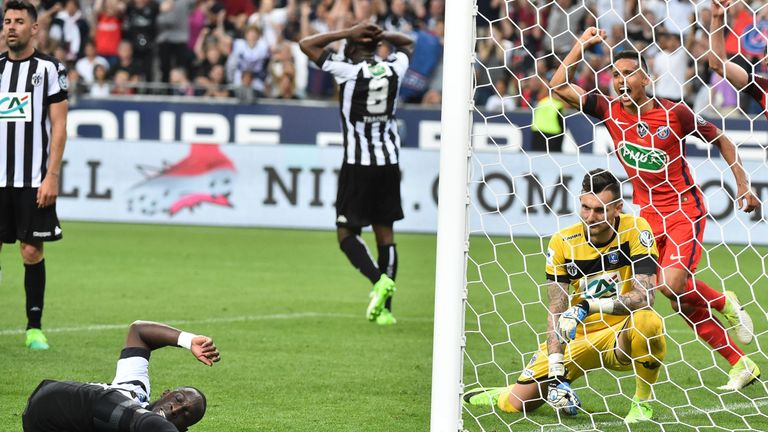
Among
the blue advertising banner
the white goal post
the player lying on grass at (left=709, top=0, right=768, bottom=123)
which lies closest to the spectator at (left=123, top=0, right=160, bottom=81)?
the blue advertising banner

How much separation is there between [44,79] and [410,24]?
34.8ft

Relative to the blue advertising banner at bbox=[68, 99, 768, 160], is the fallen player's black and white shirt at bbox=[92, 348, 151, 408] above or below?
below

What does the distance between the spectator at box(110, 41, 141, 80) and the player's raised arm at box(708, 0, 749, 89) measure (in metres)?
12.9

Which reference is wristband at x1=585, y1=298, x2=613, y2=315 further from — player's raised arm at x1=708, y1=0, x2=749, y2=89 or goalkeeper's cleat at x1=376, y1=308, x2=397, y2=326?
goalkeeper's cleat at x1=376, y1=308, x2=397, y2=326

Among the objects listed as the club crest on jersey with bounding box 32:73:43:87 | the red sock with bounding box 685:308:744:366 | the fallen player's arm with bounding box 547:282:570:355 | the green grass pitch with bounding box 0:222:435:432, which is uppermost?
the club crest on jersey with bounding box 32:73:43:87

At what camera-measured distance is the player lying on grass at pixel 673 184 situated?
7.02 m

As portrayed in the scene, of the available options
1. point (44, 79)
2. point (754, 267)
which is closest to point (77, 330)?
point (44, 79)

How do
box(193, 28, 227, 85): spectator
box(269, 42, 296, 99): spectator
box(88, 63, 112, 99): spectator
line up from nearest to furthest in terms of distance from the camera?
box(88, 63, 112, 99): spectator
box(269, 42, 296, 99): spectator
box(193, 28, 227, 85): spectator

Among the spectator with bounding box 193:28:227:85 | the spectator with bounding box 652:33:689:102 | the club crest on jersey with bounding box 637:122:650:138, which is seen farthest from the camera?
the spectator with bounding box 193:28:227:85

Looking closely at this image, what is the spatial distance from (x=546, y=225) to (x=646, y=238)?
8.61 meters

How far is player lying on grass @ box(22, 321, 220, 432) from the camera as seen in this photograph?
4.73 meters

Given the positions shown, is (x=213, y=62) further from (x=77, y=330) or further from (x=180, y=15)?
(x=77, y=330)

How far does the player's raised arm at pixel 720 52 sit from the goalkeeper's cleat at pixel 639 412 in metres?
1.72

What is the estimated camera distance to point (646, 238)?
20.9ft
